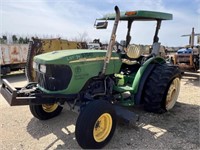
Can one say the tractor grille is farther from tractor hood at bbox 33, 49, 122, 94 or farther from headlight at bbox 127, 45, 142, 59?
headlight at bbox 127, 45, 142, 59

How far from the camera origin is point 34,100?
3.13 m

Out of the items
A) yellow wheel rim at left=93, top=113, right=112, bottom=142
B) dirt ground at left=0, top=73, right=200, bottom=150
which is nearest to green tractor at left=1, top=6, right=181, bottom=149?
yellow wheel rim at left=93, top=113, right=112, bottom=142

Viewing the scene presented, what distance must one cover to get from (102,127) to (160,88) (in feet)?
4.56

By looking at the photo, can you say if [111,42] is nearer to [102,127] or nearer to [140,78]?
[140,78]

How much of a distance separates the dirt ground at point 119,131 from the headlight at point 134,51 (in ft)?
3.78

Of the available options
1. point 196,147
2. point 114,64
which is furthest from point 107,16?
point 196,147

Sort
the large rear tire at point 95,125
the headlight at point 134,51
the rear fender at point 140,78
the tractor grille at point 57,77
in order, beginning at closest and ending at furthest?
1. the large rear tire at point 95,125
2. the tractor grille at point 57,77
3. the rear fender at point 140,78
4. the headlight at point 134,51

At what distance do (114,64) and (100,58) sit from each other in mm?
337

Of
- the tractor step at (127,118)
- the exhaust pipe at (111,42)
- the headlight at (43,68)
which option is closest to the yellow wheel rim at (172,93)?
the tractor step at (127,118)

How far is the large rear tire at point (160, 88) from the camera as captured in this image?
13.3ft

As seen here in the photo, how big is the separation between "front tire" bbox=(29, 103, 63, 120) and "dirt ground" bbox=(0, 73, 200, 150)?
0.32 feet

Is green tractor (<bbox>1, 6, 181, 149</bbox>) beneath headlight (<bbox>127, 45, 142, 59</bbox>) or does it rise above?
beneath

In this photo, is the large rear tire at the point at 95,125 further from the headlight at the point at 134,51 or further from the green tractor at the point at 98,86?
the headlight at the point at 134,51

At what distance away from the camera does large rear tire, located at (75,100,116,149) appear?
2965 millimetres
